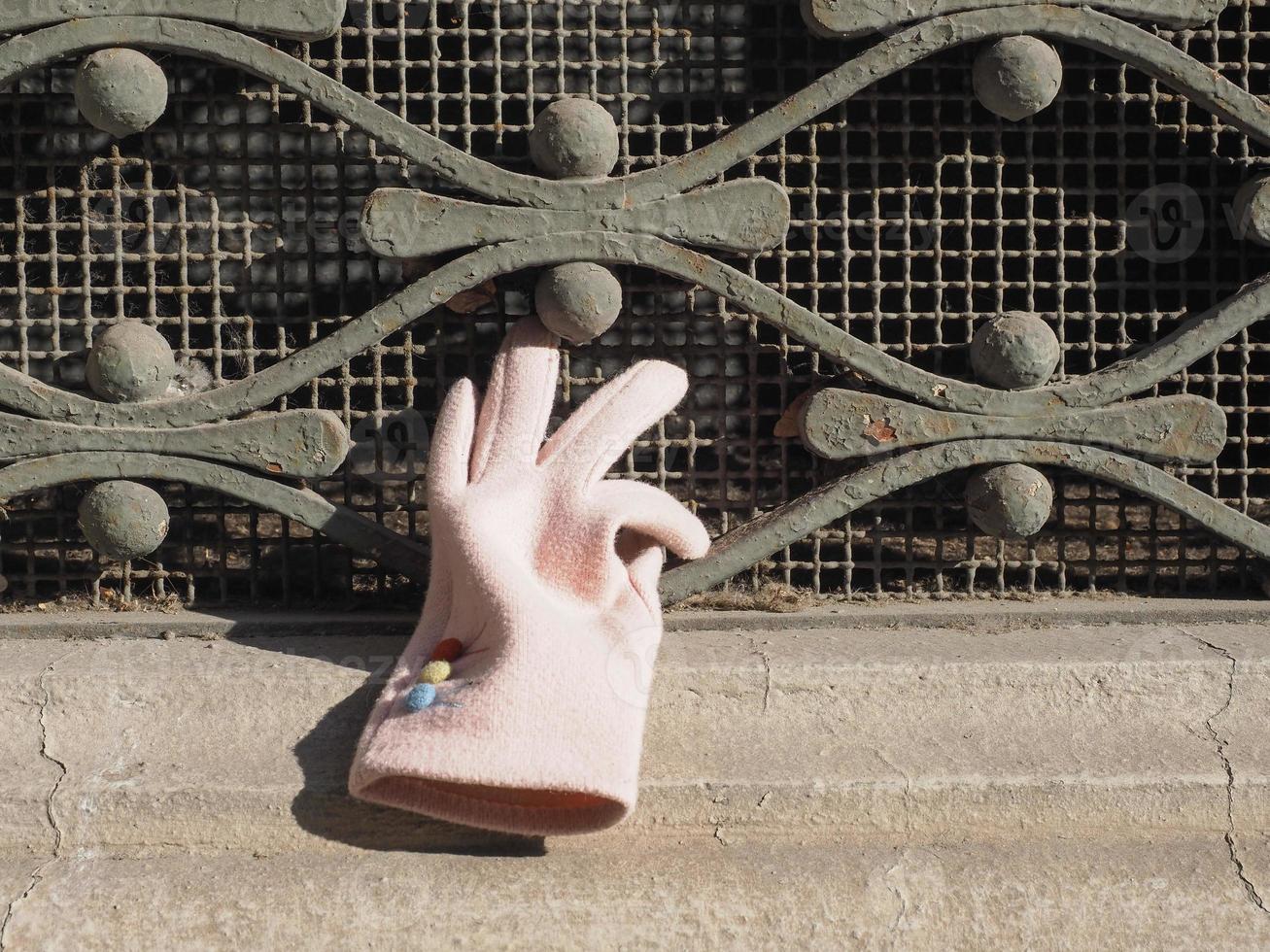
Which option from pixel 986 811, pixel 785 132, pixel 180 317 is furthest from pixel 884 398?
pixel 180 317

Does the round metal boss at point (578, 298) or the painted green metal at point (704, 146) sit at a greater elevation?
the painted green metal at point (704, 146)

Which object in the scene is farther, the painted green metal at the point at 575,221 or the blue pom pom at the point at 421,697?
the painted green metal at the point at 575,221

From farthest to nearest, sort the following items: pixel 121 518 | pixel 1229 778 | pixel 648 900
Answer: pixel 121 518 < pixel 1229 778 < pixel 648 900

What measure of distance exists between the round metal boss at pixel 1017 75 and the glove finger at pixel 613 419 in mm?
527

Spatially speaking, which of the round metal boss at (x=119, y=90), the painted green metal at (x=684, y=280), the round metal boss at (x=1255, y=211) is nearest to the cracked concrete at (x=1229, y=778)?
the painted green metal at (x=684, y=280)

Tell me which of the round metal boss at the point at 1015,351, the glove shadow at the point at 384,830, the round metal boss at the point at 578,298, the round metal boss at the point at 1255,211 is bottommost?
the glove shadow at the point at 384,830

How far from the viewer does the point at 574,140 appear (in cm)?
143

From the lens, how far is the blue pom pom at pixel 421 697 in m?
1.29

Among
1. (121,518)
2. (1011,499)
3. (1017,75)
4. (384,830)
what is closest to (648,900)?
(384,830)

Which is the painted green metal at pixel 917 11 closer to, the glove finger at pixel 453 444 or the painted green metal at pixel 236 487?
the glove finger at pixel 453 444

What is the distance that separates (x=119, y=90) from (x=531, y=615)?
0.80 m

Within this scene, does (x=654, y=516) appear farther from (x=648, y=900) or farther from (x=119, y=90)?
(x=119, y=90)

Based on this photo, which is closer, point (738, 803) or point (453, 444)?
point (738, 803)

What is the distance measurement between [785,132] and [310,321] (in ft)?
2.16
